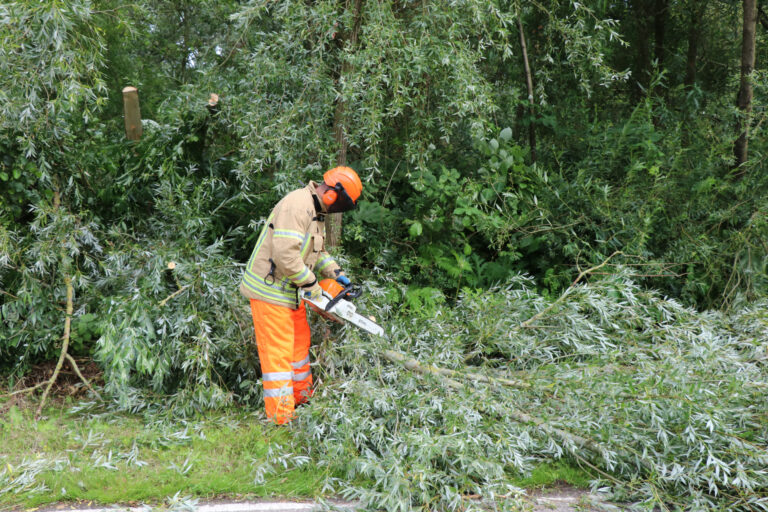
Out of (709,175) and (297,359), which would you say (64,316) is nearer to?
(297,359)

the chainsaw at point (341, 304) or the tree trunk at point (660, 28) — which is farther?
the tree trunk at point (660, 28)

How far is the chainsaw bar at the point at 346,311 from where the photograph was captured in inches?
150

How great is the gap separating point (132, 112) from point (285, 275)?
2506 mm

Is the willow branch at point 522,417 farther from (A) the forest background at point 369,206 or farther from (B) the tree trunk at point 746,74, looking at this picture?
(B) the tree trunk at point 746,74

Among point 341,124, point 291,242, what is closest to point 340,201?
point 291,242

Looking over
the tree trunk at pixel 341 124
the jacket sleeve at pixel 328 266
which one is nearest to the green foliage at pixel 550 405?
the jacket sleeve at pixel 328 266

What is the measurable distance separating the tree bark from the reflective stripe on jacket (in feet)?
6.84

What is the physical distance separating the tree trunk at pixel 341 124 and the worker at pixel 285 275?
35.9 inches

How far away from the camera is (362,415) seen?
3.54 metres

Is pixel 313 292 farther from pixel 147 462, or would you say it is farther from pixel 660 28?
pixel 660 28

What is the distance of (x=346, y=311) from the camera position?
385cm

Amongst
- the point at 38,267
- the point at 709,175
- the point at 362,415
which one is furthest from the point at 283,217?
the point at 709,175

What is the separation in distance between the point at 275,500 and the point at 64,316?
258cm

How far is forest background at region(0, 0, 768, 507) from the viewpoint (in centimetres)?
401
